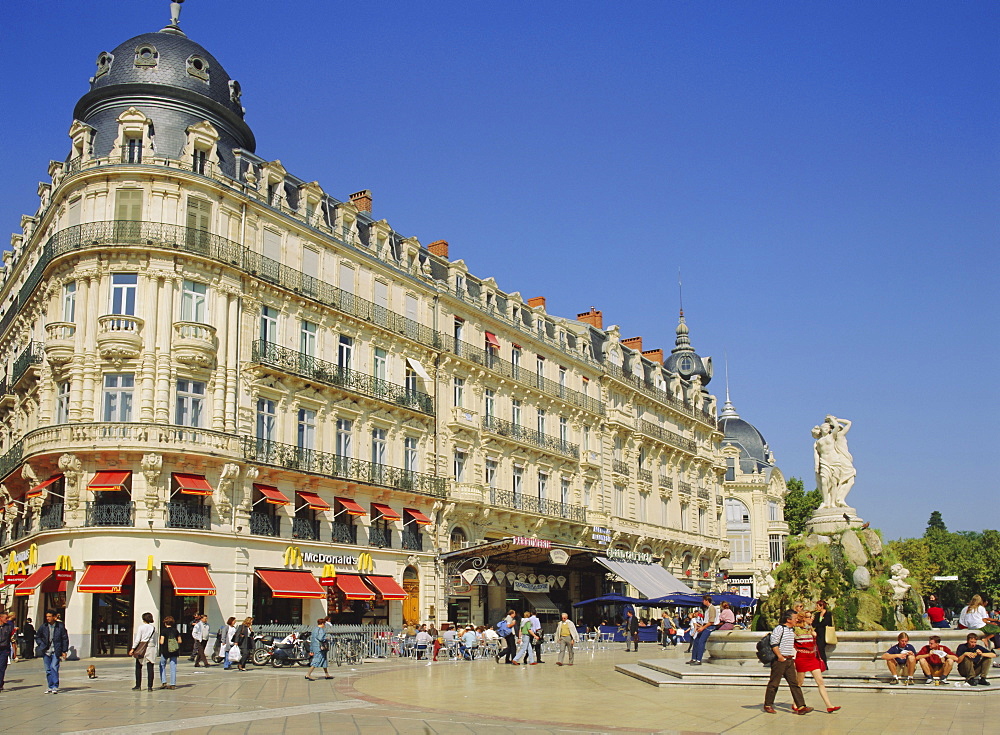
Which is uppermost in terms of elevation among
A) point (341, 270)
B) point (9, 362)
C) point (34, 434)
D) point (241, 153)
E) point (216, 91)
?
point (216, 91)

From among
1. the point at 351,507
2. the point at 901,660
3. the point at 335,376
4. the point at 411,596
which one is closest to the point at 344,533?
the point at 351,507

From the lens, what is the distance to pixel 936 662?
16969 mm

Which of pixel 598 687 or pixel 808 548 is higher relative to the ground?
pixel 808 548

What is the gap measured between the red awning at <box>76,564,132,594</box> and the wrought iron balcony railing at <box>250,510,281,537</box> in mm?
4031

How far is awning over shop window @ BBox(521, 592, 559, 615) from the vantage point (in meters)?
44.0

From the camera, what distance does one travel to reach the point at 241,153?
34.3 metres

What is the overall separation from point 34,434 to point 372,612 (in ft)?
41.5

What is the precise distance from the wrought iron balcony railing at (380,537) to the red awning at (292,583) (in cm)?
357

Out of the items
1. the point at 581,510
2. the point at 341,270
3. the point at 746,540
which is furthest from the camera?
the point at 746,540

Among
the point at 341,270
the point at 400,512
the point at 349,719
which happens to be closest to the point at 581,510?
the point at 400,512

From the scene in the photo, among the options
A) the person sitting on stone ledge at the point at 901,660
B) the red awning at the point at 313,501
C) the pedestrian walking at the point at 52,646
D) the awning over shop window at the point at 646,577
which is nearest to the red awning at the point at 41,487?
the red awning at the point at 313,501

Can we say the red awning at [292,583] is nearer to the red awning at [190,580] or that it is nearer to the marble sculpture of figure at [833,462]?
the red awning at [190,580]

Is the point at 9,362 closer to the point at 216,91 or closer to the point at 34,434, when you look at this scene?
the point at 34,434

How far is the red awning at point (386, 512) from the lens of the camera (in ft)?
120
